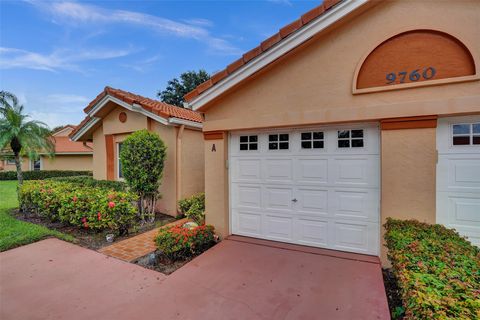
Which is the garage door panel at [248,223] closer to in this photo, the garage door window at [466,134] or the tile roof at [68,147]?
the garage door window at [466,134]

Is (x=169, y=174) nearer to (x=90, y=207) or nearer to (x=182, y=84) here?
(x=90, y=207)

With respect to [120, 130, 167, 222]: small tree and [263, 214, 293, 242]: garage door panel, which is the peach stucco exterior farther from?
[263, 214, 293, 242]: garage door panel

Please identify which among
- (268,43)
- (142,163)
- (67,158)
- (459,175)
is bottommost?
(459,175)

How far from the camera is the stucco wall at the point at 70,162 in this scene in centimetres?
2355

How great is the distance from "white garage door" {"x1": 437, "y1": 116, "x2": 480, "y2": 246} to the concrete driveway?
1685 mm

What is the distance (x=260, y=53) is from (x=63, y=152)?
25699 mm

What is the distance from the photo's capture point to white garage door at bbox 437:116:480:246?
4.19m

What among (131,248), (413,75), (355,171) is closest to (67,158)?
(131,248)

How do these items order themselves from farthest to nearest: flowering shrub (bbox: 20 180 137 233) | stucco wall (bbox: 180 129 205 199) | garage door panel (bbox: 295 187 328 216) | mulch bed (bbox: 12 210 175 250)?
1. stucco wall (bbox: 180 129 205 199)
2. flowering shrub (bbox: 20 180 137 233)
3. mulch bed (bbox: 12 210 175 250)
4. garage door panel (bbox: 295 187 328 216)

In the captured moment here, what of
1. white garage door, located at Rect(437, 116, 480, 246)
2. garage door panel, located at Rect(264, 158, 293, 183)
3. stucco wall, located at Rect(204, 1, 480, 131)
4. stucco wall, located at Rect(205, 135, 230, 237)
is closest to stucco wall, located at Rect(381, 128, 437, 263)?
white garage door, located at Rect(437, 116, 480, 246)

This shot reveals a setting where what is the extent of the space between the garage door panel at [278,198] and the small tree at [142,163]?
4441mm

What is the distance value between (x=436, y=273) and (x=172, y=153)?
8359mm

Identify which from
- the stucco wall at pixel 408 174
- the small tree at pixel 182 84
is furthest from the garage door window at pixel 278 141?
the small tree at pixel 182 84

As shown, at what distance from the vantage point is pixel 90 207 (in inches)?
272
